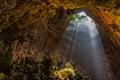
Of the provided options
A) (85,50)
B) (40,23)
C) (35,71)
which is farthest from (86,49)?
(35,71)

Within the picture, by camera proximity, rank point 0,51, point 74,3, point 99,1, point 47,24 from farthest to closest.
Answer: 1. point 47,24
2. point 0,51
3. point 74,3
4. point 99,1

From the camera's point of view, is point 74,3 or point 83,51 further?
point 83,51

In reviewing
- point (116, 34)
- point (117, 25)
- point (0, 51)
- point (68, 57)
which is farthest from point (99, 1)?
point (68, 57)

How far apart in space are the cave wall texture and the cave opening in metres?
2.37

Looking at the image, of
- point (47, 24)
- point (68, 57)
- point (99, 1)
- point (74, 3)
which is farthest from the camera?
point (68, 57)

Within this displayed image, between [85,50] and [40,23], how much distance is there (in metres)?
9.31

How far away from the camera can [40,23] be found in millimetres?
15016

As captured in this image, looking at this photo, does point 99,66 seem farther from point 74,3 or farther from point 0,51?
point 74,3

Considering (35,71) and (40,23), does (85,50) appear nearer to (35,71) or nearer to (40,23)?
(40,23)

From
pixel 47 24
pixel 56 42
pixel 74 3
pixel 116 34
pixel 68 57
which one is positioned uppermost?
pixel 74 3

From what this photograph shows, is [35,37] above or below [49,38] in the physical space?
above

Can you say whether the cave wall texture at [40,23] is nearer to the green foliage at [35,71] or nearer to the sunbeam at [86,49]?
the green foliage at [35,71]

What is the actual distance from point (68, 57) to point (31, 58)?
5.99m

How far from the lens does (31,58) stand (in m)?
15.0
